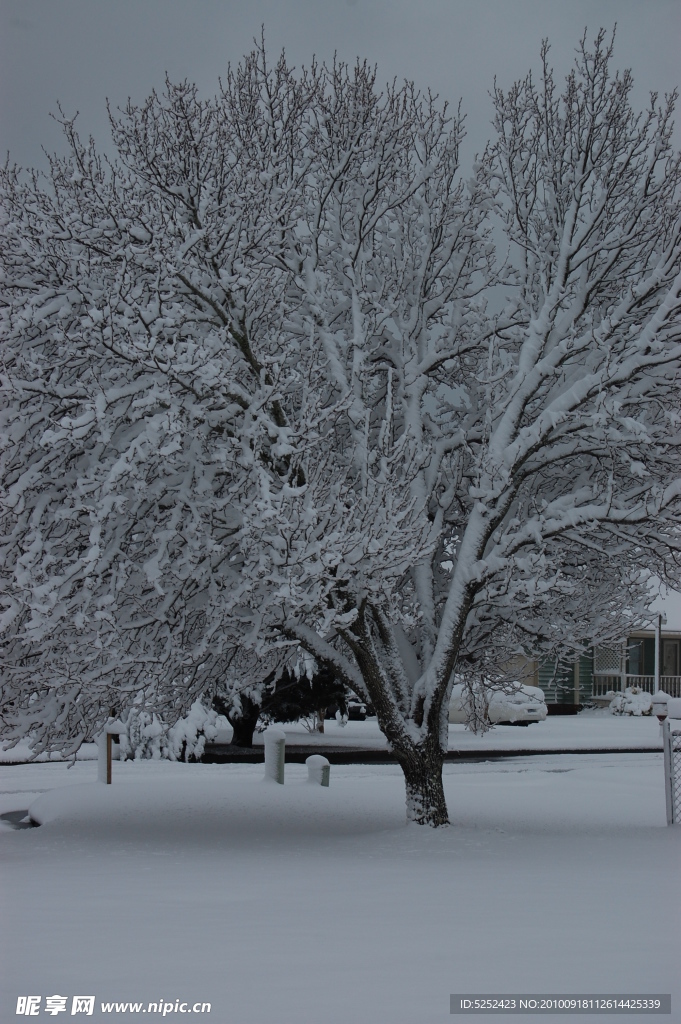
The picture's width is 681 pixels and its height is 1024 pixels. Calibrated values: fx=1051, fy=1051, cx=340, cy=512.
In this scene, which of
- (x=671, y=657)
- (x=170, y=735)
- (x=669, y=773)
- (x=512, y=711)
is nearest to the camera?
(x=669, y=773)

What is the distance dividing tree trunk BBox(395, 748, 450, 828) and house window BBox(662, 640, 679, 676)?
142 ft

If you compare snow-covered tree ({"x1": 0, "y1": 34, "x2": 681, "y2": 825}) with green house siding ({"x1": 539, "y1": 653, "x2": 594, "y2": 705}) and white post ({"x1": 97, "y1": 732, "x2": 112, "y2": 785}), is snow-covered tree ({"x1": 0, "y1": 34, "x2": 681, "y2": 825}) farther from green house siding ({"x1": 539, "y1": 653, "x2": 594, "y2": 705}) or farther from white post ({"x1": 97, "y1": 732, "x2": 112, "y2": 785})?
green house siding ({"x1": 539, "y1": 653, "x2": 594, "y2": 705})

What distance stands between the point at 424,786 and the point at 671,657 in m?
44.5

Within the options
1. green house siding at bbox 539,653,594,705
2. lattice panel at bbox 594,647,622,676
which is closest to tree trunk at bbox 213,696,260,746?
green house siding at bbox 539,653,594,705

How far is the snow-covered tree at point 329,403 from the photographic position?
990cm

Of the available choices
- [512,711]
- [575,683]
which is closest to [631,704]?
[575,683]

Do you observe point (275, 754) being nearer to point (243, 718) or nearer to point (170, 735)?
point (170, 735)

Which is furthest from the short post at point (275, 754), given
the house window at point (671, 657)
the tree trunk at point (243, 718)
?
the house window at point (671, 657)

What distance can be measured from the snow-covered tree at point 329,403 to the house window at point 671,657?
41.3m

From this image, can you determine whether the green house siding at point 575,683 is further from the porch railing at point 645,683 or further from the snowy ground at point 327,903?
the snowy ground at point 327,903

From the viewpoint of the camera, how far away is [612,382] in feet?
36.9

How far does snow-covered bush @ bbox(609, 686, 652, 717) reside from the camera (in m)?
42.9

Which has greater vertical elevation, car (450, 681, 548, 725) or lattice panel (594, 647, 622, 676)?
lattice panel (594, 647, 622, 676)

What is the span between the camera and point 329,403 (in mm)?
12641
